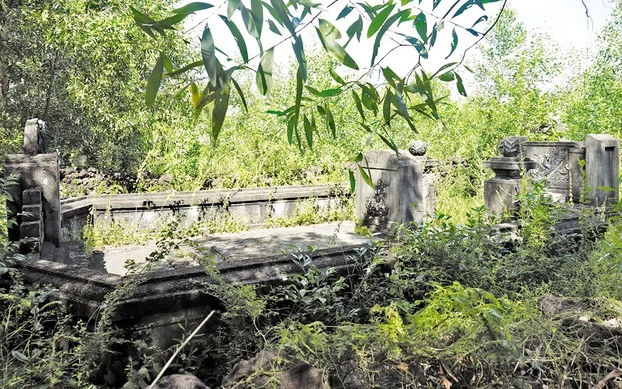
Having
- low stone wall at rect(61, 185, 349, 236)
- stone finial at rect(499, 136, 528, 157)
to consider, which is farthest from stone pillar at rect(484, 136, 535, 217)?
A: low stone wall at rect(61, 185, 349, 236)

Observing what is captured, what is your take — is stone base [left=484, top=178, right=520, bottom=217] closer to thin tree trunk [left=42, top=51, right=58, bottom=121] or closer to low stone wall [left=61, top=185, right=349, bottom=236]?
low stone wall [left=61, top=185, right=349, bottom=236]

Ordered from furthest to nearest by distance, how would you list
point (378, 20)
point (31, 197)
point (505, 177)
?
1. point (505, 177)
2. point (31, 197)
3. point (378, 20)

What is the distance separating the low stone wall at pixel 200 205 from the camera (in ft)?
25.4

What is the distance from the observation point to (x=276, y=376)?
1644mm

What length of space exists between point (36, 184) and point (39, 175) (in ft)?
0.30

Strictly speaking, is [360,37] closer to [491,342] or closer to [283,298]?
[491,342]

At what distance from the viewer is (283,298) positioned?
8.23 ft

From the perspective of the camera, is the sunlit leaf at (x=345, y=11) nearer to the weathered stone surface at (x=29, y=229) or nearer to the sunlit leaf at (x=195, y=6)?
the sunlit leaf at (x=195, y=6)

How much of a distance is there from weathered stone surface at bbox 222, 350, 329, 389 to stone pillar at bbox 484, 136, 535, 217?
573cm

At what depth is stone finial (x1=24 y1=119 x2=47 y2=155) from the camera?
448cm

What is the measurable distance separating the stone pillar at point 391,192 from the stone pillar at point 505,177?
96cm

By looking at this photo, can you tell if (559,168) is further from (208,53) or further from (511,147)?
(208,53)

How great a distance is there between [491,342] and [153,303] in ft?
4.60

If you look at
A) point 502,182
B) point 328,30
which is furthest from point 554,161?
point 328,30
